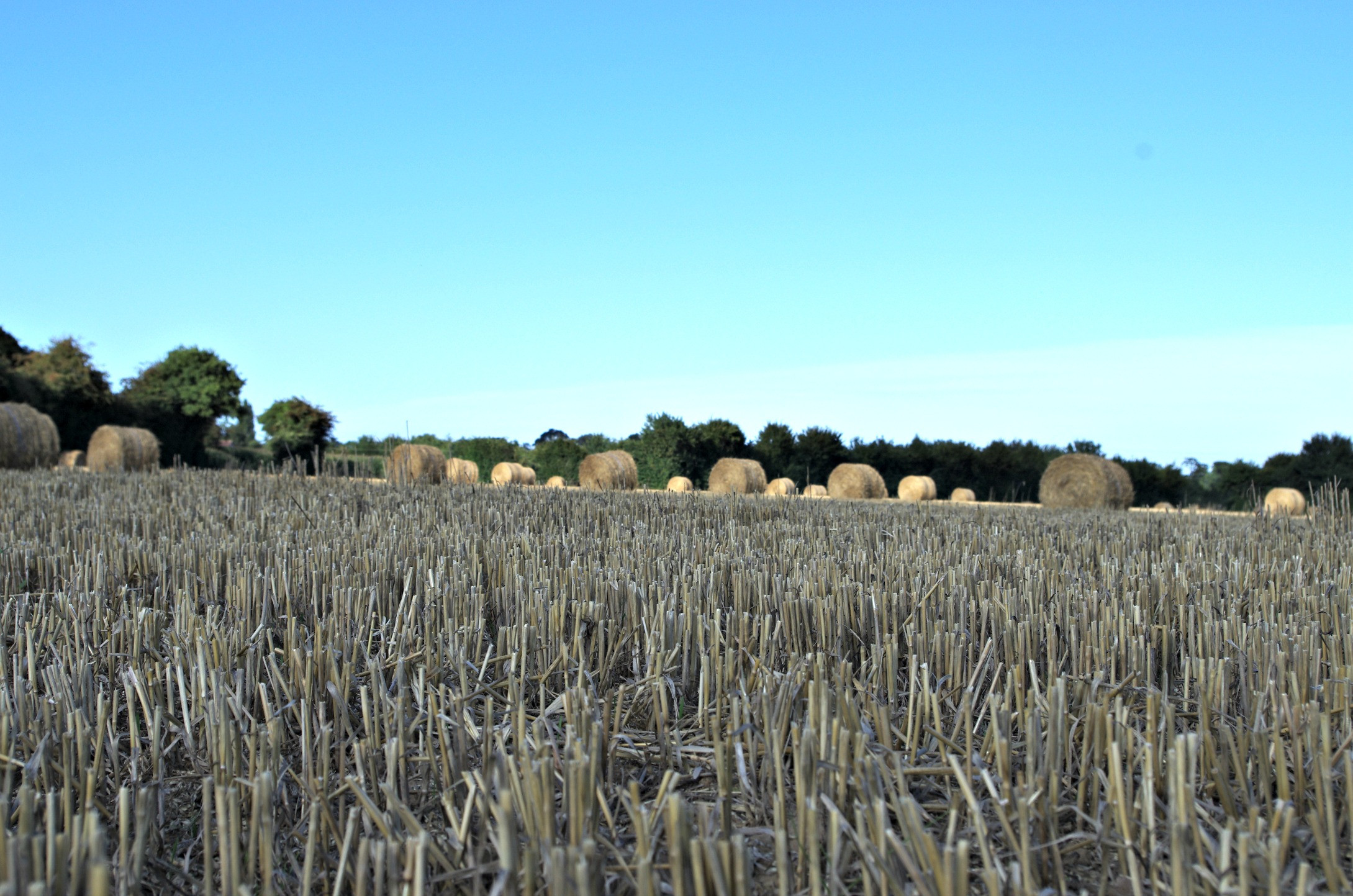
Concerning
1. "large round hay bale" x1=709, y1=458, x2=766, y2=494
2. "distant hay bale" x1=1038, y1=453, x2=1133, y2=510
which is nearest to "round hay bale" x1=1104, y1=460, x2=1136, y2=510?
"distant hay bale" x1=1038, y1=453, x2=1133, y2=510

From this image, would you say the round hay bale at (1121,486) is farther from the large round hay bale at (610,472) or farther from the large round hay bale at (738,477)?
the large round hay bale at (610,472)

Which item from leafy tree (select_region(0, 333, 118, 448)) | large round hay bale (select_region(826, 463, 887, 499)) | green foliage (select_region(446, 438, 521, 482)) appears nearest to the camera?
large round hay bale (select_region(826, 463, 887, 499))

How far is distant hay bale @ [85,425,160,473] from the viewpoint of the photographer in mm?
17297

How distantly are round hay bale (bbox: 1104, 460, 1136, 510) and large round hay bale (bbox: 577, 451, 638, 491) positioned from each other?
938 cm

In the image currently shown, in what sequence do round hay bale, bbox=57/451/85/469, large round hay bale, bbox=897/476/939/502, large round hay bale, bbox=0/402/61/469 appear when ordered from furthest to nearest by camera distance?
large round hay bale, bbox=897/476/939/502, round hay bale, bbox=57/451/85/469, large round hay bale, bbox=0/402/61/469

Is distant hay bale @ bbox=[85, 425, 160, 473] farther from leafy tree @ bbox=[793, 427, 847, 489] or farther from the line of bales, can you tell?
leafy tree @ bbox=[793, 427, 847, 489]

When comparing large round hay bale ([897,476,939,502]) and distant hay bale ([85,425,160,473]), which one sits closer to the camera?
distant hay bale ([85,425,160,473])

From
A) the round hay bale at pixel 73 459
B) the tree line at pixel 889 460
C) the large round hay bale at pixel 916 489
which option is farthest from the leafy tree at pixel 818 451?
the round hay bale at pixel 73 459

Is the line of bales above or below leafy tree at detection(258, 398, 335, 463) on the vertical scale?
below

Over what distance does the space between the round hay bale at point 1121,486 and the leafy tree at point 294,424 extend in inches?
1104

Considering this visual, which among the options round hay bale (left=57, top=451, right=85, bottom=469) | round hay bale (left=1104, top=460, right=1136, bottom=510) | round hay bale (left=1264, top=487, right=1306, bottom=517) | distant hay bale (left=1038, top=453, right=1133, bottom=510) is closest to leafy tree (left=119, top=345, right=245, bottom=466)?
round hay bale (left=57, top=451, right=85, bottom=469)

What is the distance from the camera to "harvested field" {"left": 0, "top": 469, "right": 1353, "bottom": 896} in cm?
134

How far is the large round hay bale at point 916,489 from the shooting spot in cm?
2272

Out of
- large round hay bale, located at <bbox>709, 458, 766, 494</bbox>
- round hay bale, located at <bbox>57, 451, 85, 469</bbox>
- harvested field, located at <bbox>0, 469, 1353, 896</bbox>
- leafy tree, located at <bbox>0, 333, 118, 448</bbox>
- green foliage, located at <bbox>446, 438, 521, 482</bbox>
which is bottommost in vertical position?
harvested field, located at <bbox>0, 469, 1353, 896</bbox>
